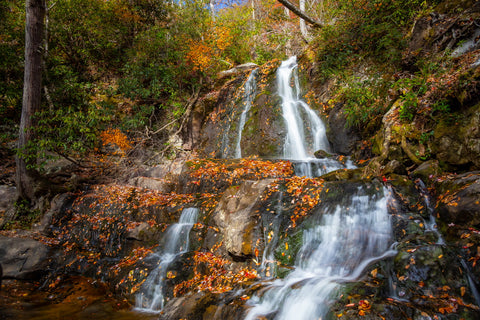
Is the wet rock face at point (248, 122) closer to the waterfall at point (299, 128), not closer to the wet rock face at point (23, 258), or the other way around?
the waterfall at point (299, 128)

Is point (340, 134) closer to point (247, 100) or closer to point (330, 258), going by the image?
point (247, 100)

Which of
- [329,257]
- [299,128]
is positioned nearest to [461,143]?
[329,257]

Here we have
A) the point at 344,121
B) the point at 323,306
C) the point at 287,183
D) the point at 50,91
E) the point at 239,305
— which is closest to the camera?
the point at 323,306

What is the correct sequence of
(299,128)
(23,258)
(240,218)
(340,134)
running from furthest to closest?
(299,128) < (340,134) < (23,258) < (240,218)

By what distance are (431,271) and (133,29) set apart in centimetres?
1799

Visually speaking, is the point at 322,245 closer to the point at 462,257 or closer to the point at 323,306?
the point at 323,306

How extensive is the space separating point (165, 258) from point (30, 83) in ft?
23.1

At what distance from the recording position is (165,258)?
18.5ft

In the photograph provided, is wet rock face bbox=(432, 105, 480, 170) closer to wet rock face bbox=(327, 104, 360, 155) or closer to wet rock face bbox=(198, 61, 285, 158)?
wet rock face bbox=(327, 104, 360, 155)

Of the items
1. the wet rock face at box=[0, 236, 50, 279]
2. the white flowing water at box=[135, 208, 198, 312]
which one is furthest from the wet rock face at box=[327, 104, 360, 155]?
the wet rock face at box=[0, 236, 50, 279]

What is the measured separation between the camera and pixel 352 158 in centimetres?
763

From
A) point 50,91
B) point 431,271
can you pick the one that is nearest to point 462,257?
point 431,271

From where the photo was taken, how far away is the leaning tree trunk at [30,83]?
7.24 m

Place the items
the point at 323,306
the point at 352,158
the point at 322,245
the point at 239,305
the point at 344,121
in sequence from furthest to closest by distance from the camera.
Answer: the point at 344,121 → the point at 352,158 → the point at 322,245 → the point at 239,305 → the point at 323,306
